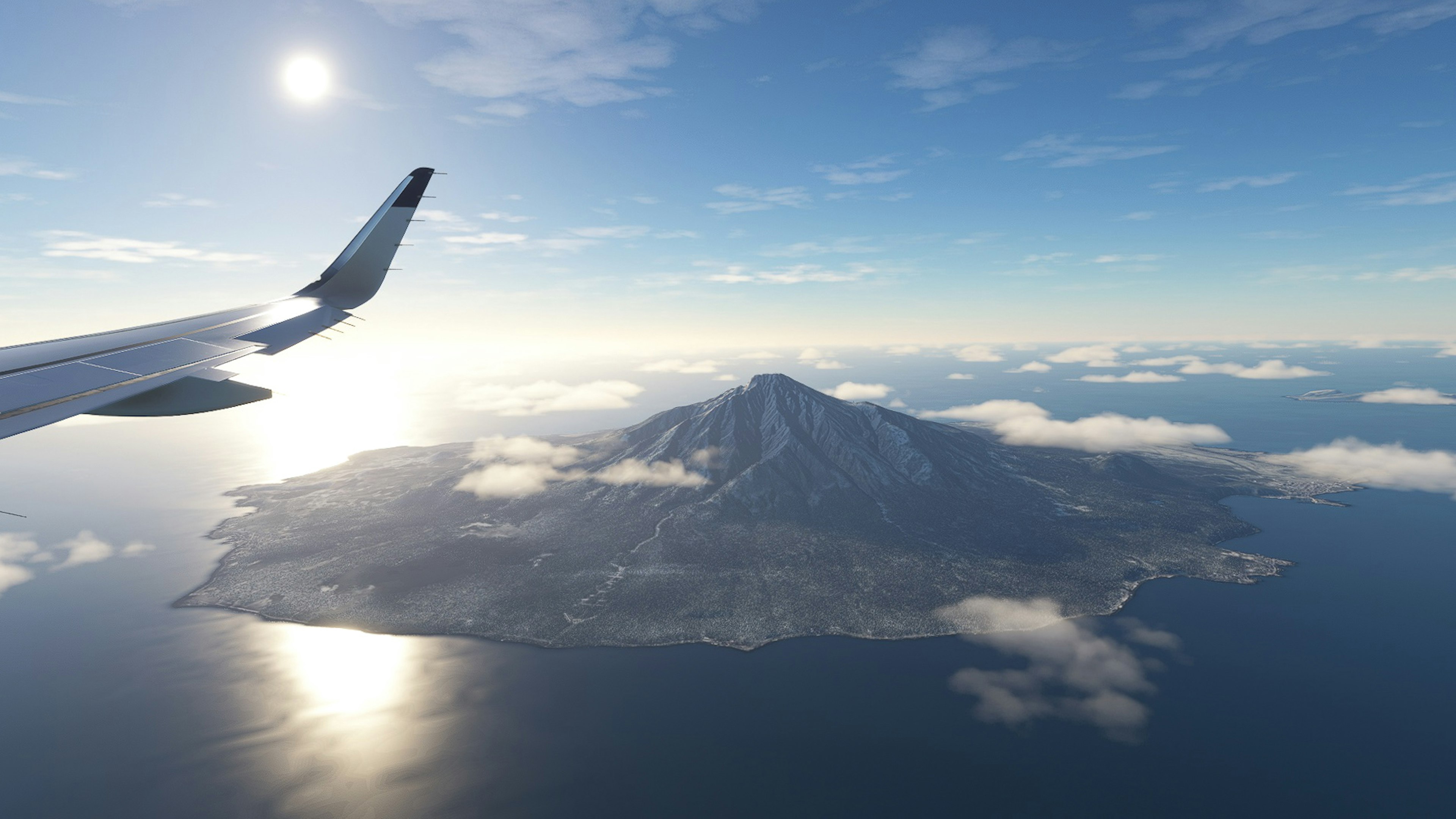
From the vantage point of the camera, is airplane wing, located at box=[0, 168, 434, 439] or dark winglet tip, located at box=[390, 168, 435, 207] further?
dark winglet tip, located at box=[390, 168, 435, 207]

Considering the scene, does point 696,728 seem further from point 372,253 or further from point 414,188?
point 414,188

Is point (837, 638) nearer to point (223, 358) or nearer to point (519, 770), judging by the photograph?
point (519, 770)

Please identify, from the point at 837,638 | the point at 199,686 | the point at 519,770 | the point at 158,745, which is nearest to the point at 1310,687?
the point at 837,638

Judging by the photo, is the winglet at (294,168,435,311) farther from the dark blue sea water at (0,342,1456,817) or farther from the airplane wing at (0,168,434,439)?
the dark blue sea water at (0,342,1456,817)

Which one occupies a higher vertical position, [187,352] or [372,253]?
[372,253]

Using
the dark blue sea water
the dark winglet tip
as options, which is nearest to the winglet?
the dark winglet tip

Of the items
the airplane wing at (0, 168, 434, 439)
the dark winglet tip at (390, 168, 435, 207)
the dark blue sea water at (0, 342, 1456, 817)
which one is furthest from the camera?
the dark blue sea water at (0, 342, 1456, 817)

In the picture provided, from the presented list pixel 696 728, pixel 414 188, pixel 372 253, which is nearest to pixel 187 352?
pixel 372 253
